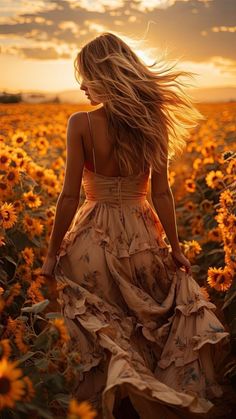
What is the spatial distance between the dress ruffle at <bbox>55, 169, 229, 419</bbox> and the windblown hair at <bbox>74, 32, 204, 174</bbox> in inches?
11.2

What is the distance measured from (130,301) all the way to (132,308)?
0.03 m

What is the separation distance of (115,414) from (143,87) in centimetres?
138

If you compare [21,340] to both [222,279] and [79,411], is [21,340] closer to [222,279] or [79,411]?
[79,411]

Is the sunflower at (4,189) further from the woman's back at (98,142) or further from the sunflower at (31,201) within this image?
the woman's back at (98,142)

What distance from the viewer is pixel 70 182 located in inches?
119

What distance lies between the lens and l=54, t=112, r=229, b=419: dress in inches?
109

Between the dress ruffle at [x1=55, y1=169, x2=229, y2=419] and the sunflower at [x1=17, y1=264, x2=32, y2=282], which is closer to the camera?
the dress ruffle at [x1=55, y1=169, x2=229, y2=419]

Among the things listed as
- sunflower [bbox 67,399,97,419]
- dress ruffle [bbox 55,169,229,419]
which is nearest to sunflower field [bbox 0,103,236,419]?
sunflower [bbox 67,399,97,419]

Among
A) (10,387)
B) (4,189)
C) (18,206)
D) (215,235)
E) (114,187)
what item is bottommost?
(215,235)

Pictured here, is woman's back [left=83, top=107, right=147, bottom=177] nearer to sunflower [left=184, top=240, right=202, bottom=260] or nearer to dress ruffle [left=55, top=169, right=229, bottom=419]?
dress ruffle [left=55, top=169, right=229, bottom=419]

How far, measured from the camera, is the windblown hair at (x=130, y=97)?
2930mm

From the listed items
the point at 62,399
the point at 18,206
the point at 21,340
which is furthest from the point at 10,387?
the point at 18,206

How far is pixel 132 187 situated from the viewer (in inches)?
122

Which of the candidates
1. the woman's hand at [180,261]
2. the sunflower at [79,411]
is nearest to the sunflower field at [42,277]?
the sunflower at [79,411]
